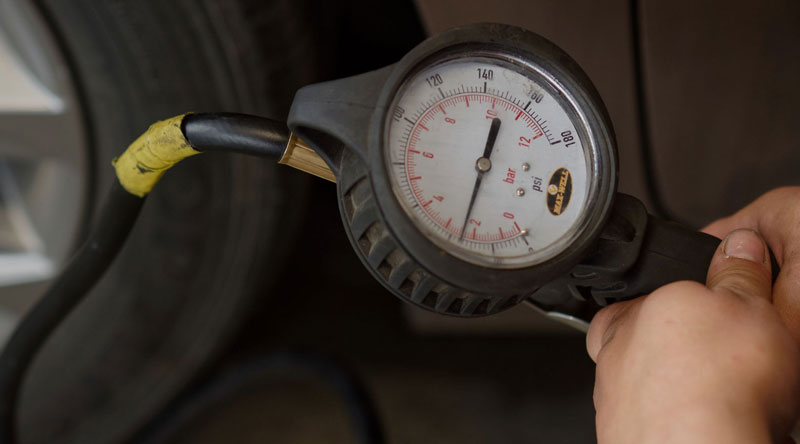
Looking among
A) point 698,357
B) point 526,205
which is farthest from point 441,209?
point 698,357

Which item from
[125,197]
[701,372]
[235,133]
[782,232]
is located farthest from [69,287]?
[782,232]

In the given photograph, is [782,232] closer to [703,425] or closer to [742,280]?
[742,280]

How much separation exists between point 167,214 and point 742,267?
2.63 ft

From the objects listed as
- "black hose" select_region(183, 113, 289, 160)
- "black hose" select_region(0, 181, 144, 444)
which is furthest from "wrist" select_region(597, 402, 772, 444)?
"black hose" select_region(0, 181, 144, 444)

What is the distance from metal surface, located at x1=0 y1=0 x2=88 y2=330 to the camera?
0.93 meters

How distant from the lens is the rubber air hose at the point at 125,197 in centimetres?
57

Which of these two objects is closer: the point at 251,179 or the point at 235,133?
the point at 235,133

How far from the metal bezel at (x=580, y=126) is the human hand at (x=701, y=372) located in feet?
0.28

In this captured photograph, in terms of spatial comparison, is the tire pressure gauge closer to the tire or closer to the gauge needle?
the gauge needle

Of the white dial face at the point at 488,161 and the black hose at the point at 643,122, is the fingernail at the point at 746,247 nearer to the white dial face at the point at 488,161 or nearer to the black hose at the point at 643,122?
the white dial face at the point at 488,161

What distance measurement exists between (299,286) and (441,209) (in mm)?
1032

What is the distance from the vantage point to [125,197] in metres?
0.65

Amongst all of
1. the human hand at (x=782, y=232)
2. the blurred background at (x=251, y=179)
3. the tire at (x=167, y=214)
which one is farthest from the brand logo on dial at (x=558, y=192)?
the tire at (x=167, y=214)

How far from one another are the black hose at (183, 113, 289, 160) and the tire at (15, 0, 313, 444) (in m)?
0.34
